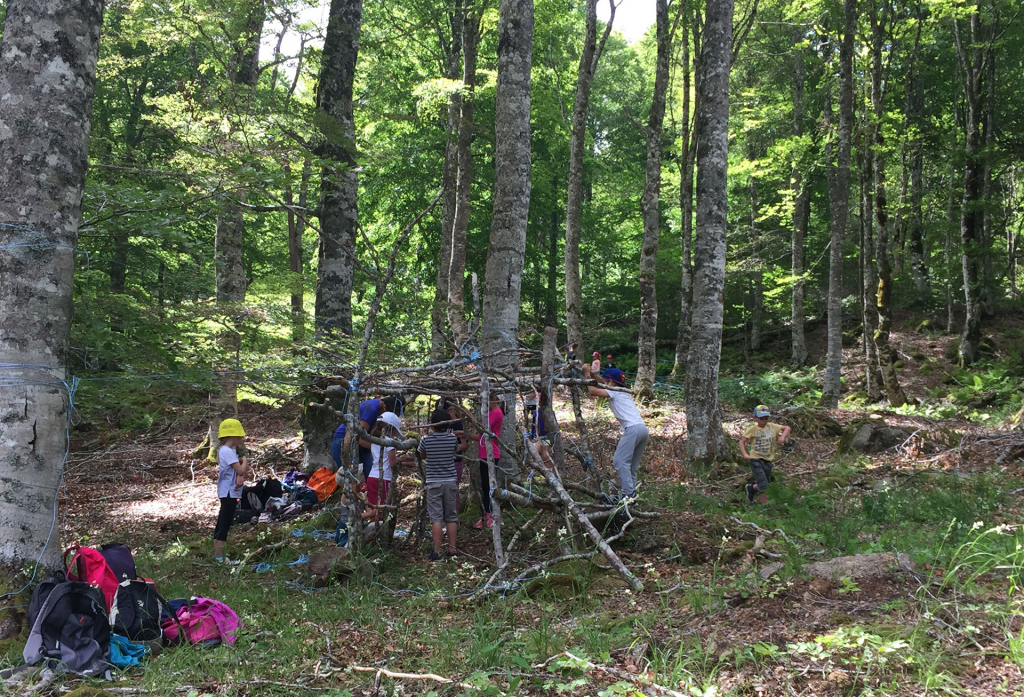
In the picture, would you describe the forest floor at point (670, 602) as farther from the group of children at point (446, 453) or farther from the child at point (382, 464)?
the child at point (382, 464)

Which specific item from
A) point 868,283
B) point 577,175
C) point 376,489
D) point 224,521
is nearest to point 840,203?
point 868,283

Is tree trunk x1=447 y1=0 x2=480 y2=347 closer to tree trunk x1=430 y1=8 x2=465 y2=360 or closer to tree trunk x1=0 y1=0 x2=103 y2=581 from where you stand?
tree trunk x1=430 y1=8 x2=465 y2=360

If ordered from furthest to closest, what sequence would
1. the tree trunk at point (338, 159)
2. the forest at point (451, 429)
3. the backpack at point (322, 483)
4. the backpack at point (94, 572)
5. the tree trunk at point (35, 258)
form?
1. the tree trunk at point (338, 159)
2. the backpack at point (322, 483)
3. the backpack at point (94, 572)
4. the tree trunk at point (35, 258)
5. the forest at point (451, 429)

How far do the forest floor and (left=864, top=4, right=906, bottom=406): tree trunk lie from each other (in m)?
6.75

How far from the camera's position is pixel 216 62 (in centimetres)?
1216

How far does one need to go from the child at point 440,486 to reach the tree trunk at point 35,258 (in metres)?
3.15

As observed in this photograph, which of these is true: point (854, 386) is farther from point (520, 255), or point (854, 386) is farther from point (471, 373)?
point (471, 373)

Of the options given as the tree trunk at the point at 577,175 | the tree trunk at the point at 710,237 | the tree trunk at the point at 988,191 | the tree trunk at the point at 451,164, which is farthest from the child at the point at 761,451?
the tree trunk at the point at 988,191

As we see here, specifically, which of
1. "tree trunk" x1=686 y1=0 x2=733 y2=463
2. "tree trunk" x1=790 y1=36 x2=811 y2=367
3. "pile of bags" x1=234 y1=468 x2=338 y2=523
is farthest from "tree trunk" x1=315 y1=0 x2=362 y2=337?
"tree trunk" x1=790 y1=36 x2=811 y2=367

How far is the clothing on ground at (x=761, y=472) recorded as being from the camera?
8016mm

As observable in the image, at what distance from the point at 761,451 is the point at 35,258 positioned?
784 cm

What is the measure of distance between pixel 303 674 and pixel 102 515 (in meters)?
7.20

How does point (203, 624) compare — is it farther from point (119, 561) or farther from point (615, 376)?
point (615, 376)

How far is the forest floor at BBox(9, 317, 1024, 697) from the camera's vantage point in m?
3.49
